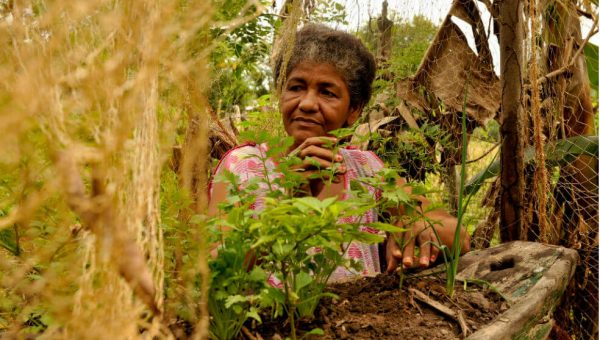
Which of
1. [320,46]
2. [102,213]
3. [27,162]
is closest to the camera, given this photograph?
[102,213]

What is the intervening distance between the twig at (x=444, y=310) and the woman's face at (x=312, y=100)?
729mm

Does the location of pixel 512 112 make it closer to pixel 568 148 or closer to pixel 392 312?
pixel 568 148

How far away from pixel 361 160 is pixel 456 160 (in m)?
0.72

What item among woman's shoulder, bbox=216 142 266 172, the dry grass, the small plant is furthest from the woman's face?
the dry grass

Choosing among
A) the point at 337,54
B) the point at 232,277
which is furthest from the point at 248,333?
the point at 337,54

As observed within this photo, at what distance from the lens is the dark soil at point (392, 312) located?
1031 mm

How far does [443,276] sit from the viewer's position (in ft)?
4.67

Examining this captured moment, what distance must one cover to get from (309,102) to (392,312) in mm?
851

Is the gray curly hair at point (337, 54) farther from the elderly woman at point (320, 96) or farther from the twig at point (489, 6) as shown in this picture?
the twig at point (489, 6)

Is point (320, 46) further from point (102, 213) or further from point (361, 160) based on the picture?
point (102, 213)

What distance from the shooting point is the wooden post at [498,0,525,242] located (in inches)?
73.9

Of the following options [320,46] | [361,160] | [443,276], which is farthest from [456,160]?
[443,276]

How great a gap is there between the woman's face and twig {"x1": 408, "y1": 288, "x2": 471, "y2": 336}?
0.73 meters

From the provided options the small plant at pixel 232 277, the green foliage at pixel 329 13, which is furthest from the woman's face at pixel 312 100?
the small plant at pixel 232 277
